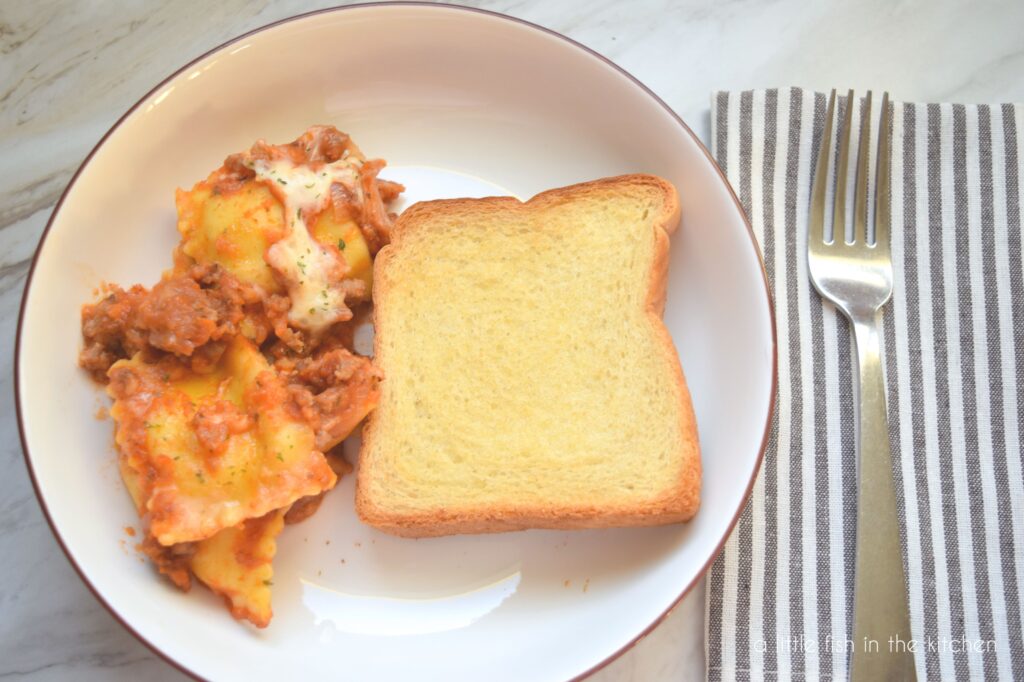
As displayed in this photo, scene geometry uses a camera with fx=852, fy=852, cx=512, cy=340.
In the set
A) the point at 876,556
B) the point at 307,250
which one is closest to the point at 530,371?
the point at 307,250

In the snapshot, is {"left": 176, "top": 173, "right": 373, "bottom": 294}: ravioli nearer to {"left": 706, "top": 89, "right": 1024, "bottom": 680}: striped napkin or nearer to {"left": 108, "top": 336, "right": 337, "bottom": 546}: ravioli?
{"left": 108, "top": 336, "right": 337, "bottom": 546}: ravioli

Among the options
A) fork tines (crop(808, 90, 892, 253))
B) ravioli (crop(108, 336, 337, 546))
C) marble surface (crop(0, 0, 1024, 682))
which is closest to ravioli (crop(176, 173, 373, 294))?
ravioli (crop(108, 336, 337, 546))

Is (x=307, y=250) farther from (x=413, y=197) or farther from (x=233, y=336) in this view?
(x=413, y=197)

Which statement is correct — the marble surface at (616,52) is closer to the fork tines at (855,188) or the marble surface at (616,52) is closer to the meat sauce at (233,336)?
the fork tines at (855,188)

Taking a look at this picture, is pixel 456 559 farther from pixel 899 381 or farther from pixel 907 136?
pixel 907 136

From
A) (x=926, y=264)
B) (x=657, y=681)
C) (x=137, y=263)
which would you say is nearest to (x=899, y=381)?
(x=926, y=264)

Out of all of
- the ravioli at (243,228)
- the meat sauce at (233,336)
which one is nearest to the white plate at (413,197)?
the meat sauce at (233,336)
